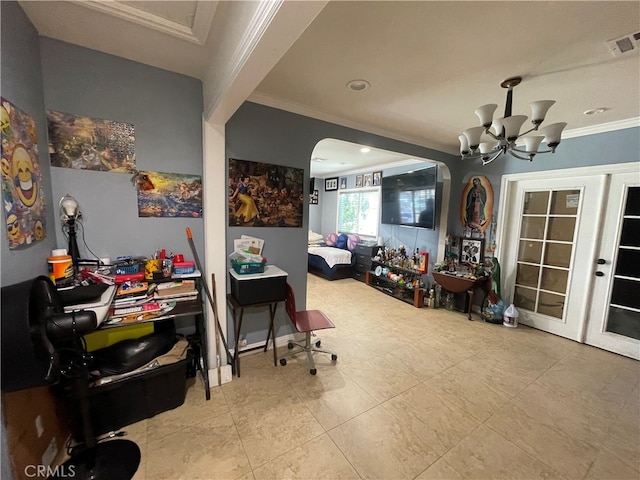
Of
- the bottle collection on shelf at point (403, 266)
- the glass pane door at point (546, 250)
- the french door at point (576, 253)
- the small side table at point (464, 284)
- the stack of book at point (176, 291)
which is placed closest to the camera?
the stack of book at point (176, 291)

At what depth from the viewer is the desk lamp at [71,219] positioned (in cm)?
162

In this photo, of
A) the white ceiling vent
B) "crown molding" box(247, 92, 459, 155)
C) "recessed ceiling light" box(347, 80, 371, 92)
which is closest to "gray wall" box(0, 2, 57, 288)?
"crown molding" box(247, 92, 459, 155)

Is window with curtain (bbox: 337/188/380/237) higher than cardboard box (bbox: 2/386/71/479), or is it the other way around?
window with curtain (bbox: 337/188/380/237)

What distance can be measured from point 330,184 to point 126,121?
214 inches

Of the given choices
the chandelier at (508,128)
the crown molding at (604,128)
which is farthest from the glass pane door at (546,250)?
the chandelier at (508,128)

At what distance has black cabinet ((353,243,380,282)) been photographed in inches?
205

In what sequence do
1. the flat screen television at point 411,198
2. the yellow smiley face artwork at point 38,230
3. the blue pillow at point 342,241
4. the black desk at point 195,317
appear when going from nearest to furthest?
the yellow smiley face artwork at point 38,230 < the black desk at point 195,317 < the flat screen television at point 411,198 < the blue pillow at point 342,241

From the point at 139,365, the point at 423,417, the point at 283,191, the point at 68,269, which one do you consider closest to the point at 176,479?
the point at 139,365

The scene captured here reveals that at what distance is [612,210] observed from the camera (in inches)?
108

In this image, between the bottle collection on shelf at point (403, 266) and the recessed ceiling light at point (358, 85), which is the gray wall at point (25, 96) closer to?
the recessed ceiling light at point (358, 85)

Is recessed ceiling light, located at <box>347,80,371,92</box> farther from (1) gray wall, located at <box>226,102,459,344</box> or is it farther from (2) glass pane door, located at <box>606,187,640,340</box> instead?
(2) glass pane door, located at <box>606,187,640,340</box>

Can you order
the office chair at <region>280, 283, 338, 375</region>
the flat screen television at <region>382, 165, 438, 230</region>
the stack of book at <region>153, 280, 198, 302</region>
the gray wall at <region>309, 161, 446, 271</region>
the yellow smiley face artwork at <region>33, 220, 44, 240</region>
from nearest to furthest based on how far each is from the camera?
the yellow smiley face artwork at <region>33, 220, 44, 240</region>
the stack of book at <region>153, 280, 198, 302</region>
the office chair at <region>280, 283, 338, 375</region>
the flat screen television at <region>382, 165, 438, 230</region>
the gray wall at <region>309, 161, 446, 271</region>

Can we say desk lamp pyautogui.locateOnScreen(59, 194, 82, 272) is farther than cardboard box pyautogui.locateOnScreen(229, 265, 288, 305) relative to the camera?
No

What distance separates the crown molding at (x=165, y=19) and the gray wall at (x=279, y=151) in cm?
73
